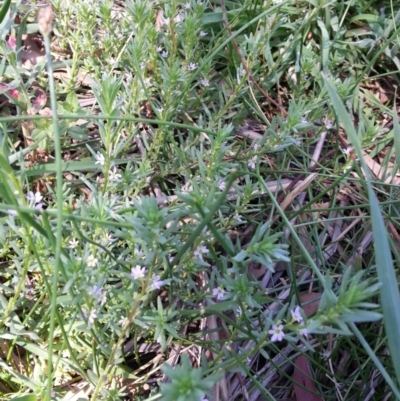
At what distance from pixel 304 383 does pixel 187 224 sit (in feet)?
2.29

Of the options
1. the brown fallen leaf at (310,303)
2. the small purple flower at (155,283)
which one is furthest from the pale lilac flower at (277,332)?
the brown fallen leaf at (310,303)

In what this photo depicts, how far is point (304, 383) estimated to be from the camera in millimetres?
1635

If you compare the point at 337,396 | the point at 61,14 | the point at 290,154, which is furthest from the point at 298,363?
the point at 61,14

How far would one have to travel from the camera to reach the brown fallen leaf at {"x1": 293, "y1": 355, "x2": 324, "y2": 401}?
5.21 ft

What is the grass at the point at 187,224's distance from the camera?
116cm

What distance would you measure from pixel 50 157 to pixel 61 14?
25.9 inches

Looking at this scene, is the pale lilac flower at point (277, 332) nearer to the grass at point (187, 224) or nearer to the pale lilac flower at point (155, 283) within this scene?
the grass at point (187, 224)

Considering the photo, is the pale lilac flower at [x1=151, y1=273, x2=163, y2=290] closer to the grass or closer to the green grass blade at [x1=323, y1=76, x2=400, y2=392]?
the grass

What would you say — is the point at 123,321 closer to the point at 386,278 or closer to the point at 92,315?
the point at 92,315

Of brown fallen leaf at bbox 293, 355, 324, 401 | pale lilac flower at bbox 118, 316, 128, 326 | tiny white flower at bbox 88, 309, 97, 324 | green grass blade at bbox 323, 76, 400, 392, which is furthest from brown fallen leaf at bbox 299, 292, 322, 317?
tiny white flower at bbox 88, 309, 97, 324

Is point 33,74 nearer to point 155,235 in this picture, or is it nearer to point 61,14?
point 61,14

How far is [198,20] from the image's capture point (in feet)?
5.81

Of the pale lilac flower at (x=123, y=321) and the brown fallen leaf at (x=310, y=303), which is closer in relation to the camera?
the pale lilac flower at (x=123, y=321)

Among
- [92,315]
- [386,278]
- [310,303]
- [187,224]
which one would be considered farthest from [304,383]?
[92,315]
